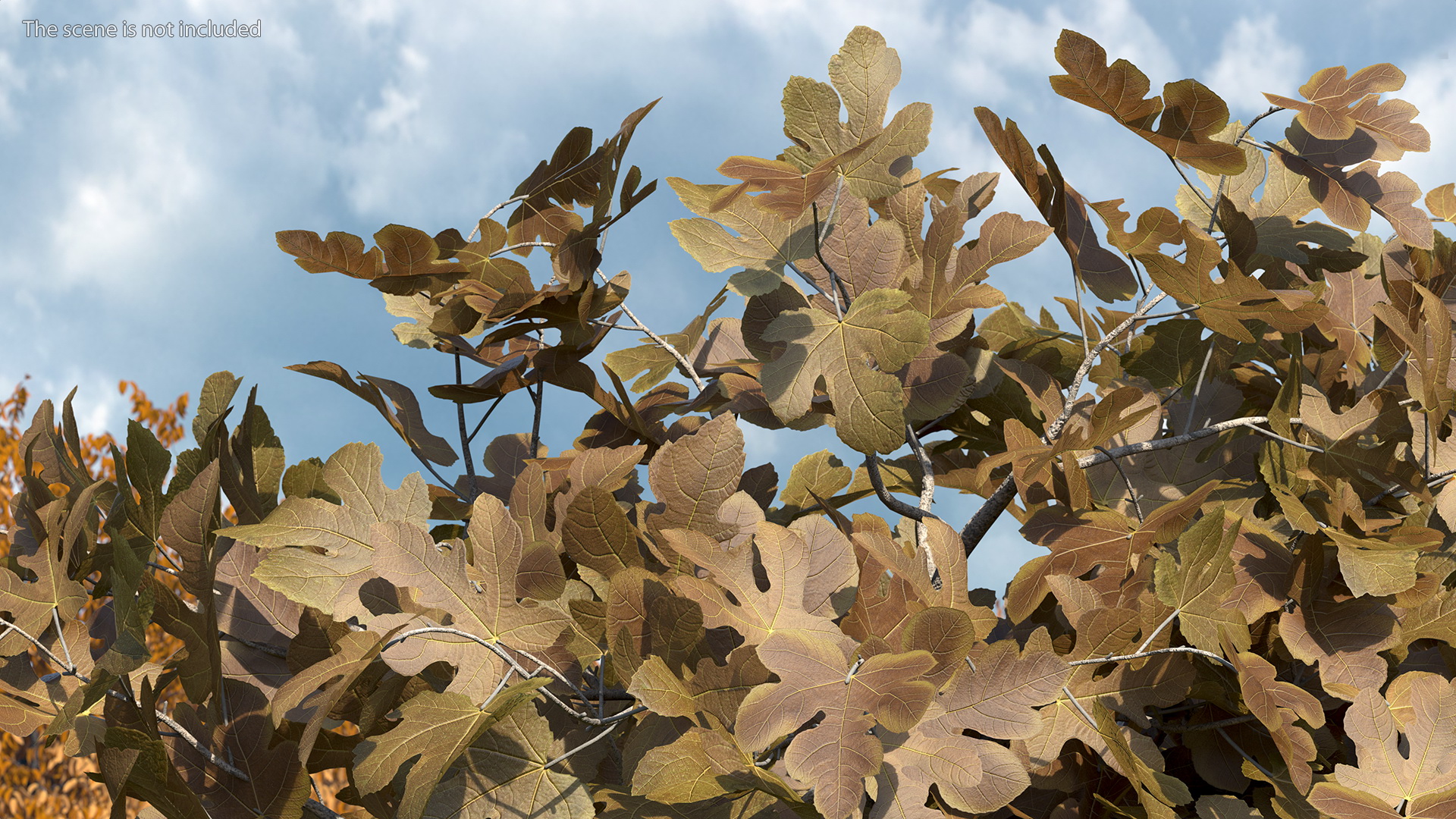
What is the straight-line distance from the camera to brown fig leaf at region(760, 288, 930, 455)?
1.05 m

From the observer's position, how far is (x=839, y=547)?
3.24 ft

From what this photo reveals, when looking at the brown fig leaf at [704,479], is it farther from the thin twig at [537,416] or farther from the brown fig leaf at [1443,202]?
the brown fig leaf at [1443,202]

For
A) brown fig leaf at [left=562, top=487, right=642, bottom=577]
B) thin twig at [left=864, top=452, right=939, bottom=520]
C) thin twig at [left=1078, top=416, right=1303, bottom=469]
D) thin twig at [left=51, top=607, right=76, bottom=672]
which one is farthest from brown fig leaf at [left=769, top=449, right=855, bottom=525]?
thin twig at [left=51, top=607, right=76, bottom=672]

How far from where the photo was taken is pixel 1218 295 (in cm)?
120

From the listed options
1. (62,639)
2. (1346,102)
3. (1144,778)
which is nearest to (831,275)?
(1144,778)

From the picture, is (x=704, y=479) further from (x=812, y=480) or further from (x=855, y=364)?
(x=812, y=480)

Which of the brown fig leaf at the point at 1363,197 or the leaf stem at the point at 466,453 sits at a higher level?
the brown fig leaf at the point at 1363,197

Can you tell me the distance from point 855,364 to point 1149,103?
0.51 meters

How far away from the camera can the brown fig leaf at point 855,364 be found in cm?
105

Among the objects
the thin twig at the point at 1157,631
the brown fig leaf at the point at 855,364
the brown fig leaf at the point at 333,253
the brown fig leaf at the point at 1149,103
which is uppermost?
the brown fig leaf at the point at 1149,103

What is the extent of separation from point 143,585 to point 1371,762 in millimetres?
1304

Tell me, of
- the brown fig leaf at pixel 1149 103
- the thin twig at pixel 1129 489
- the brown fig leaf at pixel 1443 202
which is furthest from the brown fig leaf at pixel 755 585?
the brown fig leaf at pixel 1443 202

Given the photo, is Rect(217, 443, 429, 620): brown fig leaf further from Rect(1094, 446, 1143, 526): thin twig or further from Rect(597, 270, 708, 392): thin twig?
Rect(1094, 446, 1143, 526): thin twig

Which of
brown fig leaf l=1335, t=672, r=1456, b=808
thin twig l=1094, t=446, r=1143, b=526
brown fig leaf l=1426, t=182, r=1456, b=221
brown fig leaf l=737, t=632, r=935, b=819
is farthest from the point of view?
brown fig leaf l=1426, t=182, r=1456, b=221
